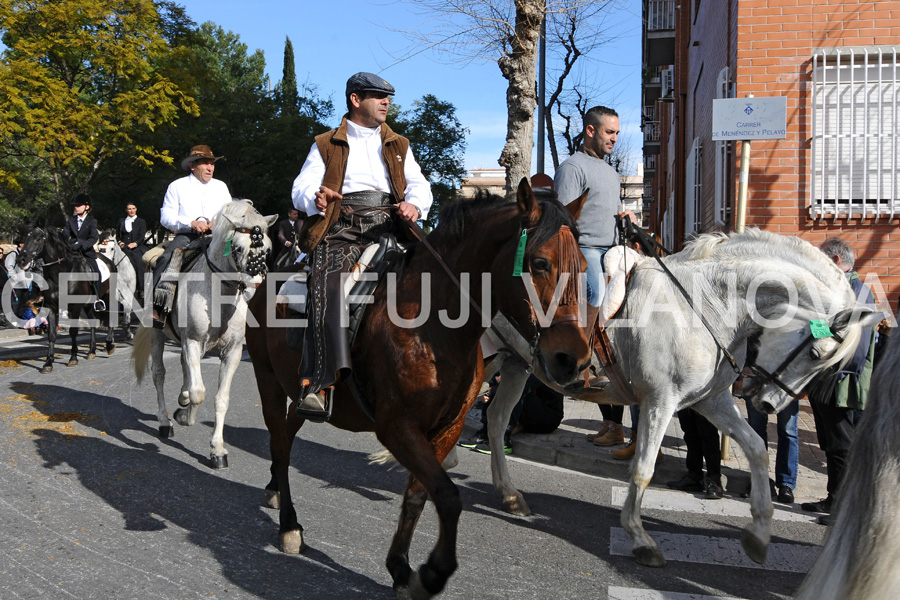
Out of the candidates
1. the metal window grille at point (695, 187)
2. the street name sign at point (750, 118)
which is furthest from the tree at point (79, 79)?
the street name sign at point (750, 118)

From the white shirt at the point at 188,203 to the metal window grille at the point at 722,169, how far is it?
661cm

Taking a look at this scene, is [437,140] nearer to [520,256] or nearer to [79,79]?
[79,79]

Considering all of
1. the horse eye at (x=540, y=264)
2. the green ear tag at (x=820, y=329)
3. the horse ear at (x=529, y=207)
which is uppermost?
the horse ear at (x=529, y=207)

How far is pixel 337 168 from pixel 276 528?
2457 millimetres

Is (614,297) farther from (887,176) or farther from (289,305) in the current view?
(887,176)

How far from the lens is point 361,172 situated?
4754mm

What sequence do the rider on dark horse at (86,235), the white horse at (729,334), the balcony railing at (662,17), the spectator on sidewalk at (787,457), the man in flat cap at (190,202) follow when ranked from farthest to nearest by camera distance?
the balcony railing at (662,17) → the rider on dark horse at (86,235) → the man in flat cap at (190,202) → the spectator on sidewalk at (787,457) → the white horse at (729,334)

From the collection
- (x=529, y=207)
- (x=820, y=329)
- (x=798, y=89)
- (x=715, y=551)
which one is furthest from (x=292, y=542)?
(x=798, y=89)

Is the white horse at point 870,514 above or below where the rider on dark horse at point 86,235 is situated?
below

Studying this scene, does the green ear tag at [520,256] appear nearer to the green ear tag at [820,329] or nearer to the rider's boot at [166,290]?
the green ear tag at [820,329]

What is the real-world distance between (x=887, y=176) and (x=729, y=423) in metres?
5.94

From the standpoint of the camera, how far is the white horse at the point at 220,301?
6957 millimetres

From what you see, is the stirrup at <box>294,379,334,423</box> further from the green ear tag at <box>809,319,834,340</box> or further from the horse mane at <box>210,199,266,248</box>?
the horse mane at <box>210,199,266,248</box>

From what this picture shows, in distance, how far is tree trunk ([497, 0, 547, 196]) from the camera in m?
10.8
